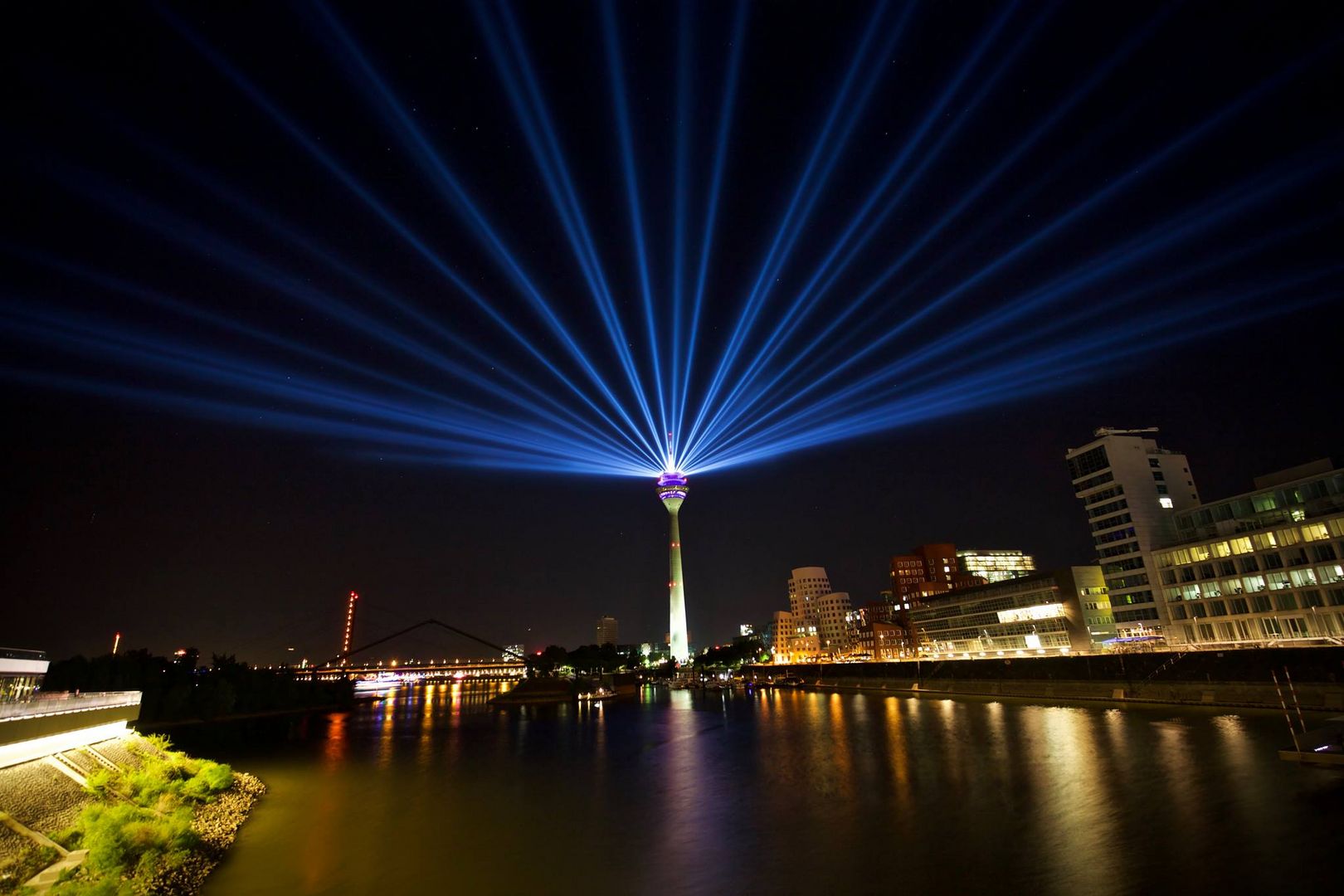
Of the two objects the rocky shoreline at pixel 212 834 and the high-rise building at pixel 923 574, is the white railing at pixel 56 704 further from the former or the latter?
the high-rise building at pixel 923 574

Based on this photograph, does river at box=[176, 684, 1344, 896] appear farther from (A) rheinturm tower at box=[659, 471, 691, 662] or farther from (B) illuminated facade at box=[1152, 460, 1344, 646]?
(A) rheinturm tower at box=[659, 471, 691, 662]

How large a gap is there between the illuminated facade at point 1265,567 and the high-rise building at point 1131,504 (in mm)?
4943

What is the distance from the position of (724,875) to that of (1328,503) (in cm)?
6480

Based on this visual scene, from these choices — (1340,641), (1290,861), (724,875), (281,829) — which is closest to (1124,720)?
(1340,641)

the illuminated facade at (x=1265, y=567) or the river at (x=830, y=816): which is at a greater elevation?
the illuminated facade at (x=1265, y=567)

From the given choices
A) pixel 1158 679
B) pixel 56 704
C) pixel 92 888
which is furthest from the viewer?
pixel 1158 679

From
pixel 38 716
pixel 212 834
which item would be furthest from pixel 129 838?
pixel 38 716

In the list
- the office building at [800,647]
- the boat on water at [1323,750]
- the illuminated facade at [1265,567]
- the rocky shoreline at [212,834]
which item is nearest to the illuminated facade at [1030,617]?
the illuminated facade at [1265,567]

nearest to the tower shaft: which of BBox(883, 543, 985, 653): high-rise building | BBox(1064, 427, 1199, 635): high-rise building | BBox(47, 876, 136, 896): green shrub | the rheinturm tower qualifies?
the rheinturm tower

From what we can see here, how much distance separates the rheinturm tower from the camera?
181375 mm

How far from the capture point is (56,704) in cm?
2231

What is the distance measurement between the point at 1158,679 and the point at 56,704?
64.6 meters

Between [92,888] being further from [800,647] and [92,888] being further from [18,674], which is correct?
Result: [800,647]

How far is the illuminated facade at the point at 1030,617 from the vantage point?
84.3 meters
